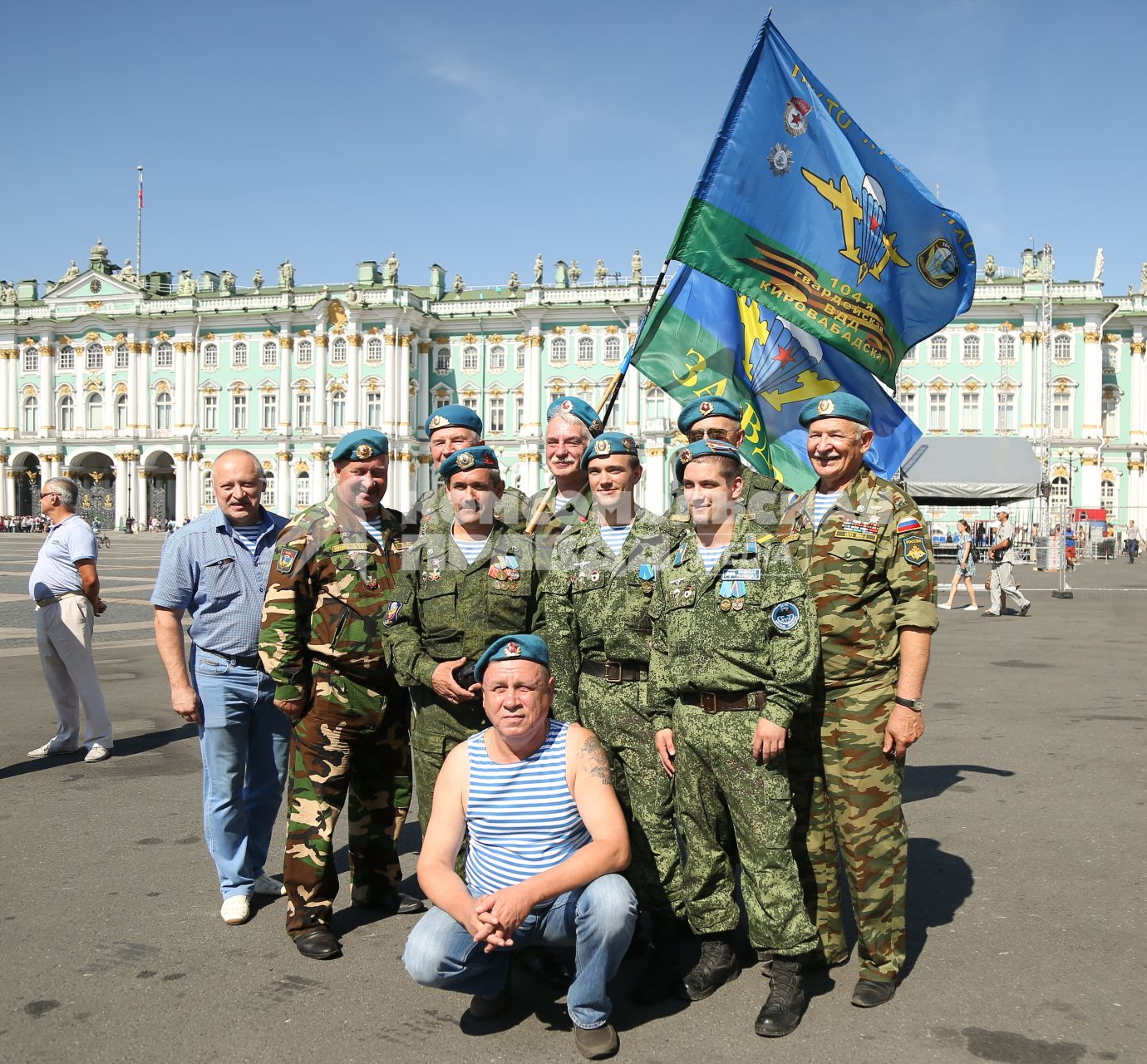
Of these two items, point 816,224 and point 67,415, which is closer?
point 816,224

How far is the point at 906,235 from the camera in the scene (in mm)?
6488

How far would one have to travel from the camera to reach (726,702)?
3.87 m

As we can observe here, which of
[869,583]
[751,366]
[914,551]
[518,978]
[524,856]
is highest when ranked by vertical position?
[751,366]

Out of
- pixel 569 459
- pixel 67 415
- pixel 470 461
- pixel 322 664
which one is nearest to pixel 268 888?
pixel 322 664

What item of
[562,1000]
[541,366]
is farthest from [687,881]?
[541,366]

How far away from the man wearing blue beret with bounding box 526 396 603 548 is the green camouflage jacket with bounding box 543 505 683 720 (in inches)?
22.3

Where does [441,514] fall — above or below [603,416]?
below

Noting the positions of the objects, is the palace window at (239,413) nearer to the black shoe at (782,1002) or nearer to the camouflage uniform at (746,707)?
the camouflage uniform at (746,707)

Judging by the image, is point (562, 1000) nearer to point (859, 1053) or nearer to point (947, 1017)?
point (859, 1053)

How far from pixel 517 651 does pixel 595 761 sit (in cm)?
47

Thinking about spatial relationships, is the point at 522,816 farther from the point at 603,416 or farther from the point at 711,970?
the point at 603,416

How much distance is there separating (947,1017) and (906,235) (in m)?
4.41

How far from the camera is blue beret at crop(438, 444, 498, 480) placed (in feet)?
14.3

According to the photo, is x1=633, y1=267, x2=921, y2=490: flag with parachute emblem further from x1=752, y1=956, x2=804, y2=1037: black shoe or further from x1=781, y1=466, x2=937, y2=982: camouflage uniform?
x1=752, y1=956, x2=804, y2=1037: black shoe
